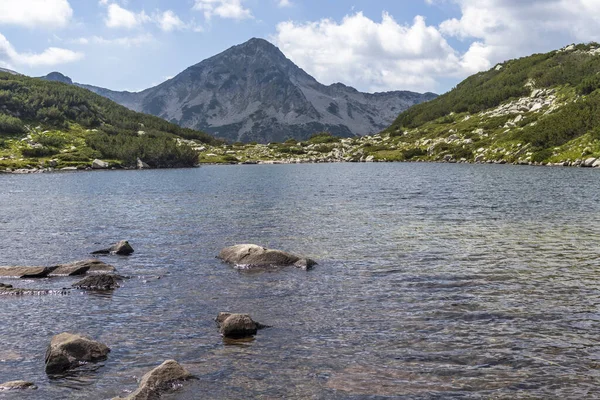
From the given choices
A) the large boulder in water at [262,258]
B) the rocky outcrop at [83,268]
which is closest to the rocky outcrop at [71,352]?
the rocky outcrop at [83,268]

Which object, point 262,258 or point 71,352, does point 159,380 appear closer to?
point 71,352

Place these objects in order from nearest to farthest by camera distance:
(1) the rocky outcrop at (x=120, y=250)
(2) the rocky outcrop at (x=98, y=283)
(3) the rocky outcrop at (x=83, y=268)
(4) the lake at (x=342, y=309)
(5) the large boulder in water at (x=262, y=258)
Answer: (4) the lake at (x=342, y=309) < (2) the rocky outcrop at (x=98, y=283) < (3) the rocky outcrop at (x=83, y=268) < (5) the large boulder in water at (x=262, y=258) < (1) the rocky outcrop at (x=120, y=250)

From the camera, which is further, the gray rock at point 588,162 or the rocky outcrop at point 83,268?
the gray rock at point 588,162

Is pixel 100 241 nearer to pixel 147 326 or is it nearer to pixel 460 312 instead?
pixel 147 326

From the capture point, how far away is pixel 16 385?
53.3 feet

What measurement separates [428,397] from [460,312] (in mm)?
9286

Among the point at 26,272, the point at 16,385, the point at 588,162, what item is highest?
the point at 588,162

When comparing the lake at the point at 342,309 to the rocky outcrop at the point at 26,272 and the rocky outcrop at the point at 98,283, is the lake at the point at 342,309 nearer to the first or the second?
the rocky outcrop at the point at 98,283

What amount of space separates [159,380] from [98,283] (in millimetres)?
16140

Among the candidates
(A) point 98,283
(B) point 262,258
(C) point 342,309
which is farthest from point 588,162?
(A) point 98,283

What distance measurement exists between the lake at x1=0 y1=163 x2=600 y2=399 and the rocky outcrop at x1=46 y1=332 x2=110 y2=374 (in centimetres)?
65

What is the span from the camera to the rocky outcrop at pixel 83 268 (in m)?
33.8

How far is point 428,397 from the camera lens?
1544 cm

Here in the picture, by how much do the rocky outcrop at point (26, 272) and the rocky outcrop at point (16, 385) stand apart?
61.5 ft
